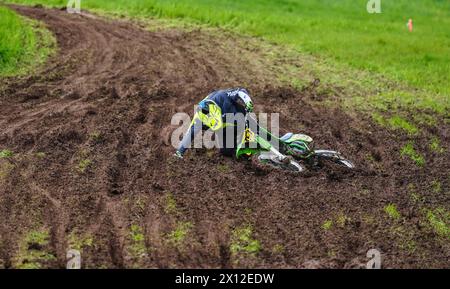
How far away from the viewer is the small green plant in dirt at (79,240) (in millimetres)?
11984

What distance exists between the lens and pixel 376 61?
2652 centimetres

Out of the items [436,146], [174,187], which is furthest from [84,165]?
[436,146]

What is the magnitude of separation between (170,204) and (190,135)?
2.77 meters

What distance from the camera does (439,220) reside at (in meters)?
14.2

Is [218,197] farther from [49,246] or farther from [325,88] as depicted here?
[325,88]

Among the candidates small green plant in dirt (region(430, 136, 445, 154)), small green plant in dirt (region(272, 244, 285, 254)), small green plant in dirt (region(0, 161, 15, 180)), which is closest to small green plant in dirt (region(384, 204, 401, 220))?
small green plant in dirt (region(272, 244, 285, 254))

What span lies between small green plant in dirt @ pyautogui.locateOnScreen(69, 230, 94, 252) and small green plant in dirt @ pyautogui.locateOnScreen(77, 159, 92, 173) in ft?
9.51

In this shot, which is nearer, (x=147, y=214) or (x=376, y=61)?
(x=147, y=214)

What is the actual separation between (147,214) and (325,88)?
36.5ft

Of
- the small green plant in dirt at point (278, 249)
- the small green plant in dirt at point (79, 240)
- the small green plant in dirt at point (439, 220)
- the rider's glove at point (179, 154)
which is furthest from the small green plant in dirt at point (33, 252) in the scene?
the small green plant in dirt at point (439, 220)

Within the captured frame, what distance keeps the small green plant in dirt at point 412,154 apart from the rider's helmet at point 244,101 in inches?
175

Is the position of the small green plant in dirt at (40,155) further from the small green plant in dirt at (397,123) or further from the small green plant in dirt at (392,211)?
the small green plant in dirt at (397,123)

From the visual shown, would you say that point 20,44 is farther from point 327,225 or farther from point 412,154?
point 327,225
